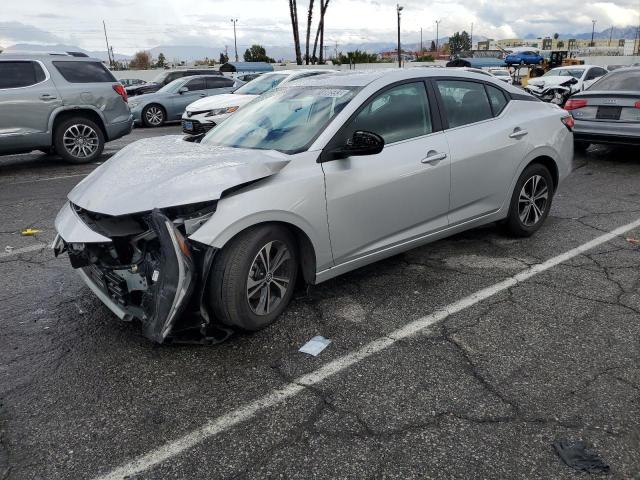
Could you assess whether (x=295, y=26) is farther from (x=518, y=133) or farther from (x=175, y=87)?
(x=518, y=133)

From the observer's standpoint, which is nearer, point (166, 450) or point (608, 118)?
point (166, 450)

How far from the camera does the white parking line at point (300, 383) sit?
2.46 m

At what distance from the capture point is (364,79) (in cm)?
418

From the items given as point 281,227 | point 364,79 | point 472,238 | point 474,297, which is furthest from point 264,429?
point 472,238

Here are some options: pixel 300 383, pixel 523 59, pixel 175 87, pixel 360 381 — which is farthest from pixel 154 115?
pixel 523 59

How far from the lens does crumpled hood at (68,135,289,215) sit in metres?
3.18

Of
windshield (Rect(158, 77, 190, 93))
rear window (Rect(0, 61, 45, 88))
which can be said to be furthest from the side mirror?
windshield (Rect(158, 77, 190, 93))

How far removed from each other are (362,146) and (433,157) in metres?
0.81

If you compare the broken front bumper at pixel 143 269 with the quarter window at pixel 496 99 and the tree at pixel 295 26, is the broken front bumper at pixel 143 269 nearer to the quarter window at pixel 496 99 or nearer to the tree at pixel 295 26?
the quarter window at pixel 496 99

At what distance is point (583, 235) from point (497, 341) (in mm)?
2616

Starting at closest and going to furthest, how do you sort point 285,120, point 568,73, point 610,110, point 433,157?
point 285,120, point 433,157, point 610,110, point 568,73

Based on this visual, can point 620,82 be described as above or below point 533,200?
above

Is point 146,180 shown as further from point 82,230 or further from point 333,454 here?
point 333,454

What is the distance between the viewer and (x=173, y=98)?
16.9 meters
